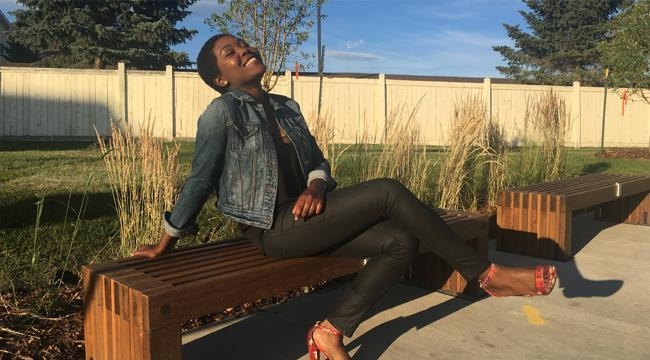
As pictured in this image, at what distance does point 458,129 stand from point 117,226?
2.97 m

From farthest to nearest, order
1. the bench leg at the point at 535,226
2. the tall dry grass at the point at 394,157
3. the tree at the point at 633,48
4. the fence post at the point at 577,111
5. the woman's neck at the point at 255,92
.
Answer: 1. the fence post at the point at 577,111
2. the tree at the point at 633,48
3. the tall dry grass at the point at 394,157
4. the bench leg at the point at 535,226
5. the woman's neck at the point at 255,92

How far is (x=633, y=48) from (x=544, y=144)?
7.93m

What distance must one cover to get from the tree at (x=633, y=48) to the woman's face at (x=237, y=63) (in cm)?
1267

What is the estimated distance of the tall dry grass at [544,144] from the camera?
6530mm

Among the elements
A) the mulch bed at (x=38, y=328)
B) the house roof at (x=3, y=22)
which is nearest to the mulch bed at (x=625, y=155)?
the mulch bed at (x=38, y=328)

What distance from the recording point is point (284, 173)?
2658mm

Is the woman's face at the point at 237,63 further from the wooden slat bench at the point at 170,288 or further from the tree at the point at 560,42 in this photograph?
the tree at the point at 560,42

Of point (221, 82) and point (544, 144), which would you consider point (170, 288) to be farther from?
point (544, 144)

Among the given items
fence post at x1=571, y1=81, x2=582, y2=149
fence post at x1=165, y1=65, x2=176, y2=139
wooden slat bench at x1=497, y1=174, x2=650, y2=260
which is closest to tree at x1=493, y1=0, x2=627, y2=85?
fence post at x1=571, y1=81, x2=582, y2=149

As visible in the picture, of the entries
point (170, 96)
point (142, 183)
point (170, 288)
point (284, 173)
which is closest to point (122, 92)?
point (170, 96)

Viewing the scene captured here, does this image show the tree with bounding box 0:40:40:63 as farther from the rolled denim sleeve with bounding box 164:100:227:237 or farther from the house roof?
the rolled denim sleeve with bounding box 164:100:227:237

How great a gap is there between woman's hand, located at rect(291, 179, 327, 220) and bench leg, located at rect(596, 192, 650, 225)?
184 inches


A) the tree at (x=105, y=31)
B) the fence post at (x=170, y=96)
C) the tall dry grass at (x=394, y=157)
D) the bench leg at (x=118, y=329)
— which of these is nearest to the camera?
the bench leg at (x=118, y=329)

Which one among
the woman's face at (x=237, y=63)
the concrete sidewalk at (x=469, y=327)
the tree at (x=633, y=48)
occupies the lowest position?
the concrete sidewalk at (x=469, y=327)
